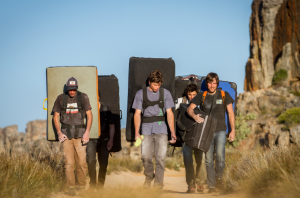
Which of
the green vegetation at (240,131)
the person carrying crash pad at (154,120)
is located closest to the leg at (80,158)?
the person carrying crash pad at (154,120)

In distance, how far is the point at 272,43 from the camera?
5481 centimetres

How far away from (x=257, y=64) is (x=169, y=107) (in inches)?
2058

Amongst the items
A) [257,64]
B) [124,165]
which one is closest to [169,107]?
[124,165]

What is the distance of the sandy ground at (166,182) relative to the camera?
6.77 meters

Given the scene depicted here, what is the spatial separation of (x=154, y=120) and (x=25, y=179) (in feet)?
8.54

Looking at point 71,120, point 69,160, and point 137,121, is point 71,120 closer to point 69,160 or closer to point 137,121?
point 69,160

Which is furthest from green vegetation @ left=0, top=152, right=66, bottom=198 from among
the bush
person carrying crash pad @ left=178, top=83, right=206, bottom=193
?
the bush

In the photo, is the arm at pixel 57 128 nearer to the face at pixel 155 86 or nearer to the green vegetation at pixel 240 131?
the face at pixel 155 86

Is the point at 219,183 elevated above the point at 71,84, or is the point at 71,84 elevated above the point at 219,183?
the point at 71,84

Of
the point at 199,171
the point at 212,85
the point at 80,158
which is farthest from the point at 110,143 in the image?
the point at 212,85

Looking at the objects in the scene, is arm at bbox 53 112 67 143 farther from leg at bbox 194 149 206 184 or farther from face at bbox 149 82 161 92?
leg at bbox 194 149 206 184

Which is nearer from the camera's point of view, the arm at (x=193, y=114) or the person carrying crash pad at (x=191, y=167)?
the arm at (x=193, y=114)

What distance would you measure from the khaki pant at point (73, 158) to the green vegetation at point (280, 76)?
4665 cm

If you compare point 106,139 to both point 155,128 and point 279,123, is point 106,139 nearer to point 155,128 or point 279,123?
point 155,128
